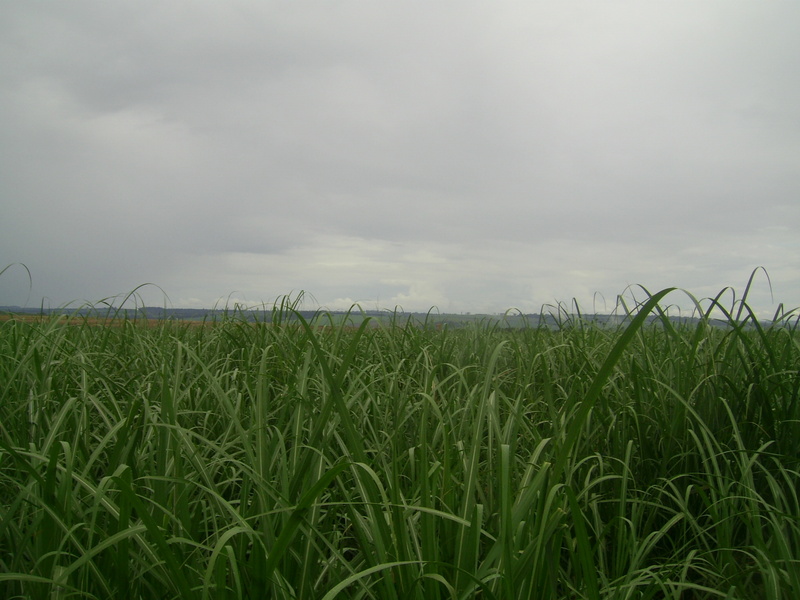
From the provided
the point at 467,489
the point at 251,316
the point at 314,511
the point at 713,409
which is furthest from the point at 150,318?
the point at 713,409

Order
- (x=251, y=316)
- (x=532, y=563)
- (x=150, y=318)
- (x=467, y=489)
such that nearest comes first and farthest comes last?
(x=532, y=563), (x=467, y=489), (x=251, y=316), (x=150, y=318)

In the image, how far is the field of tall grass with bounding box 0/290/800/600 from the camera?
4.18 ft

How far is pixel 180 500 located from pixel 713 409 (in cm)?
203

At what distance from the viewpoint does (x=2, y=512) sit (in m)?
1.52

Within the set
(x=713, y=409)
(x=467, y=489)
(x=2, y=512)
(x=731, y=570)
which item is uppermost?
(x=713, y=409)

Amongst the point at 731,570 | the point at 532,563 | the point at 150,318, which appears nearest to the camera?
the point at 532,563

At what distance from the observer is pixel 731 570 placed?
1.69 metres

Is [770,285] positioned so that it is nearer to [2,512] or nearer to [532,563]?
[532,563]

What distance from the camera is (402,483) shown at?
1.91m

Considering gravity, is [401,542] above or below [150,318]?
below

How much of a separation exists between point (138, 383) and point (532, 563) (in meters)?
2.09

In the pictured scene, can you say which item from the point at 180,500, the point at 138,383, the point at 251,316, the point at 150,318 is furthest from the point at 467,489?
the point at 150,318

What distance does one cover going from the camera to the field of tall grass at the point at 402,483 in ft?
4.18

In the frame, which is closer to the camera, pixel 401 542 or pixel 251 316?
pixel 401 542
